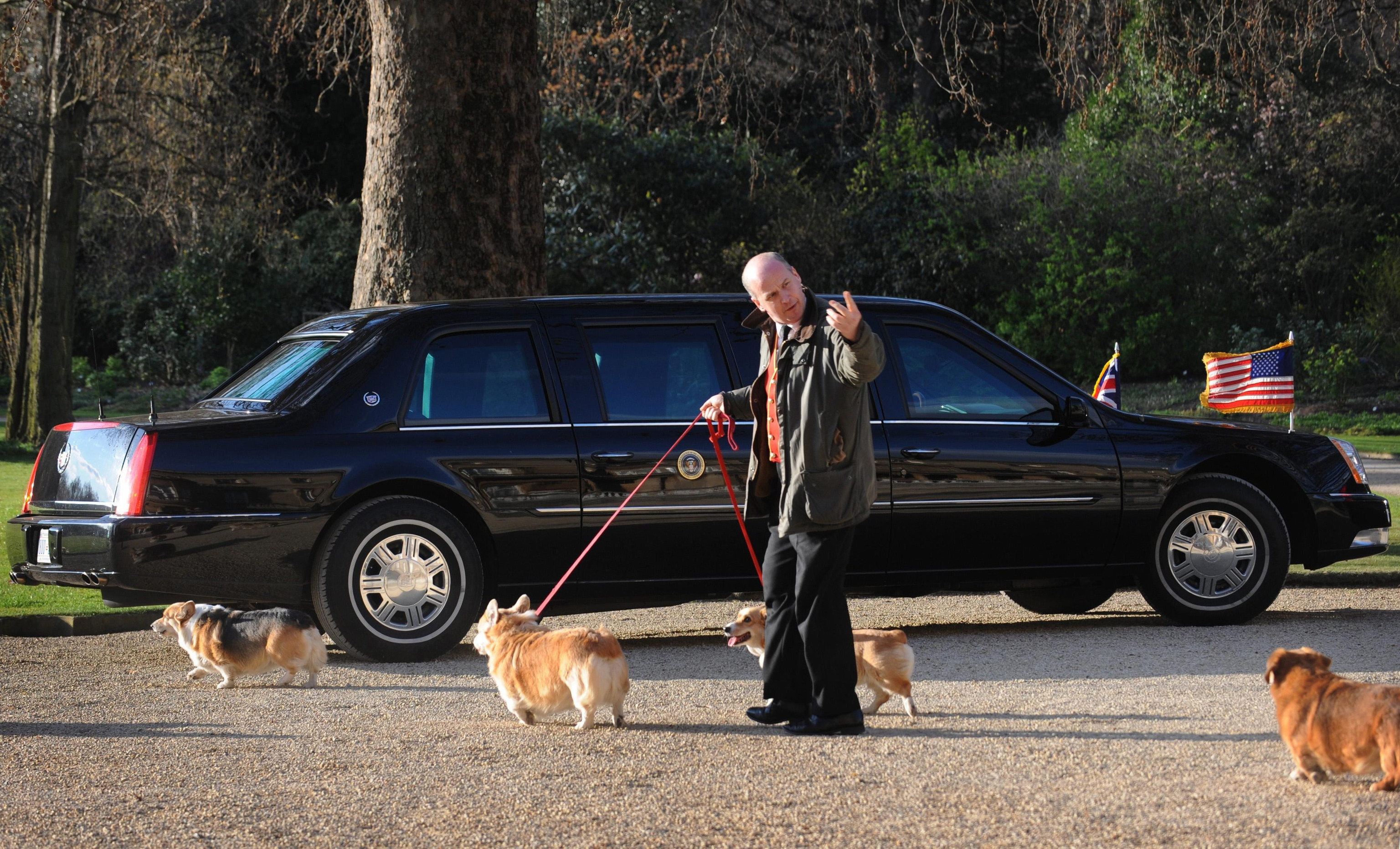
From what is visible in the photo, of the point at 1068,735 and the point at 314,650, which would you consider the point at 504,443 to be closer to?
the point at 314,650

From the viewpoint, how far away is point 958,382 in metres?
8.07

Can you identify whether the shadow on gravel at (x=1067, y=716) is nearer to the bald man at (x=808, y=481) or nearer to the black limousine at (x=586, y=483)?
the bald man at (x=808, y=481)

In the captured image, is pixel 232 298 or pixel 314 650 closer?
pixel 314 650

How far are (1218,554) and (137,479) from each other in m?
5.43

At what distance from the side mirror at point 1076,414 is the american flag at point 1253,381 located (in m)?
8.01

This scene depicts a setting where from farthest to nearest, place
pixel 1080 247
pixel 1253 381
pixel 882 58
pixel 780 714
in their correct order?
pixel 882 58, pixel 1080 247, pixel 1253 381, pixel 780 714

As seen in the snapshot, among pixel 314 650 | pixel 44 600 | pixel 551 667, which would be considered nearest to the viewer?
pixel 551 667

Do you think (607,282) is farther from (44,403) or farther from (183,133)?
(44,403)

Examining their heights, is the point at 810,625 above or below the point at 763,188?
below

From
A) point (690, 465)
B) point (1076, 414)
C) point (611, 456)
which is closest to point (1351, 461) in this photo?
point (1076, 414)

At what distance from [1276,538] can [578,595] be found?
372cm

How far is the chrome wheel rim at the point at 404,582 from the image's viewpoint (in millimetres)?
7148

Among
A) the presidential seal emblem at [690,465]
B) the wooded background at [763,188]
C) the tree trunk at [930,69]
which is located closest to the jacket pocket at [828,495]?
the presidential seal emblem at [690,465]

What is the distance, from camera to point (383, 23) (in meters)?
10.6
